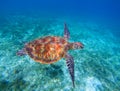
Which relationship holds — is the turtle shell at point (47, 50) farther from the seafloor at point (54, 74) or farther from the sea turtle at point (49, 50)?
the seafloor at point (54, 74)

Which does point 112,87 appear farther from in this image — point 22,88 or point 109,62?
point 22,88

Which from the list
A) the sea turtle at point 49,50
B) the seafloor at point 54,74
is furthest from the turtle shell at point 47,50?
the seafloor at point 54,74

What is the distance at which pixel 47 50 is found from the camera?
8.13 metres

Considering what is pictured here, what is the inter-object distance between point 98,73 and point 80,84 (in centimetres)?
179

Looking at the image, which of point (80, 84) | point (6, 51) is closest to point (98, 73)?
point (80, 84)

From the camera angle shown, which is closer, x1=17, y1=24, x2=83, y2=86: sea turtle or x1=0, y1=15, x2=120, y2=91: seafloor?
x1=0, y1=15, x2=120, y2=91: seafloor

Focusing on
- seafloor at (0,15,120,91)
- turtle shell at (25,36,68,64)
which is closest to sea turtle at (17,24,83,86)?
turtle shell at (25,36,68,64)

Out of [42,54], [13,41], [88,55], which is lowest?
[42,54]

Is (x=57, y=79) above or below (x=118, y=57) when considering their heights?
below

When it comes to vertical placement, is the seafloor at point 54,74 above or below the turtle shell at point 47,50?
below

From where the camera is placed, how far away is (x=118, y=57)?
13.1 metres

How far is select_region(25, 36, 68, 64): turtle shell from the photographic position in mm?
8039

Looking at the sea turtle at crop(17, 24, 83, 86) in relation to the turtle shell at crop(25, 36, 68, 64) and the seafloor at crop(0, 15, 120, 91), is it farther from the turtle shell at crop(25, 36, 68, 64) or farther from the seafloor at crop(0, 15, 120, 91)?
the seafloor at crop(0, 15, 120, 91)

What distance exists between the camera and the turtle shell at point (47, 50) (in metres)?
8.04
